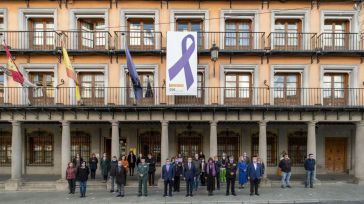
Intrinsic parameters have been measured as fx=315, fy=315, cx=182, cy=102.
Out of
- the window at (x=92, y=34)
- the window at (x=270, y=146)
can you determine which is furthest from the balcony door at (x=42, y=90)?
the window at (x=270, y=146)

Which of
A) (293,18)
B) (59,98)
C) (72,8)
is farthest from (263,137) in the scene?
(72,8)

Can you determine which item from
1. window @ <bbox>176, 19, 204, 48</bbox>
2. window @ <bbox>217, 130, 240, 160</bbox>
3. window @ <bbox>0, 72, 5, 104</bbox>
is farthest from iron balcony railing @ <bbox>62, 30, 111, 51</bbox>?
window @ <bbox>217, 130, 240, 160</bbox>

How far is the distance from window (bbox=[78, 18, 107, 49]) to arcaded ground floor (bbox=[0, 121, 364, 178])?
5.19 m

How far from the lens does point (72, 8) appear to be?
1895 cm

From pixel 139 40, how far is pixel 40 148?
9978 mm

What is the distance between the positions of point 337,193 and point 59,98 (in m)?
16.0

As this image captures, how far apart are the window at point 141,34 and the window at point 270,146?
364 inches

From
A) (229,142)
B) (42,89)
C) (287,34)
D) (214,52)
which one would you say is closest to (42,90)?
(42,89)

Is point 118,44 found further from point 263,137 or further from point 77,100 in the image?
point 263,137

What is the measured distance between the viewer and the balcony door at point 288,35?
63.2 feet

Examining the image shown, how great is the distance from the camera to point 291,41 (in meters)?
19.5

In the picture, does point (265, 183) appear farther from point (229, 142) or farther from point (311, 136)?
point (229, 142)

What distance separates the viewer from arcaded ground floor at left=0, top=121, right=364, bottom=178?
21.0m

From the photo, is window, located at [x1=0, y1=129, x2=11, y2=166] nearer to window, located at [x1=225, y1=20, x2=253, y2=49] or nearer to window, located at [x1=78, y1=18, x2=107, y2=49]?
window, located at [x1=78, y1=18, x2=107, y2=49]
